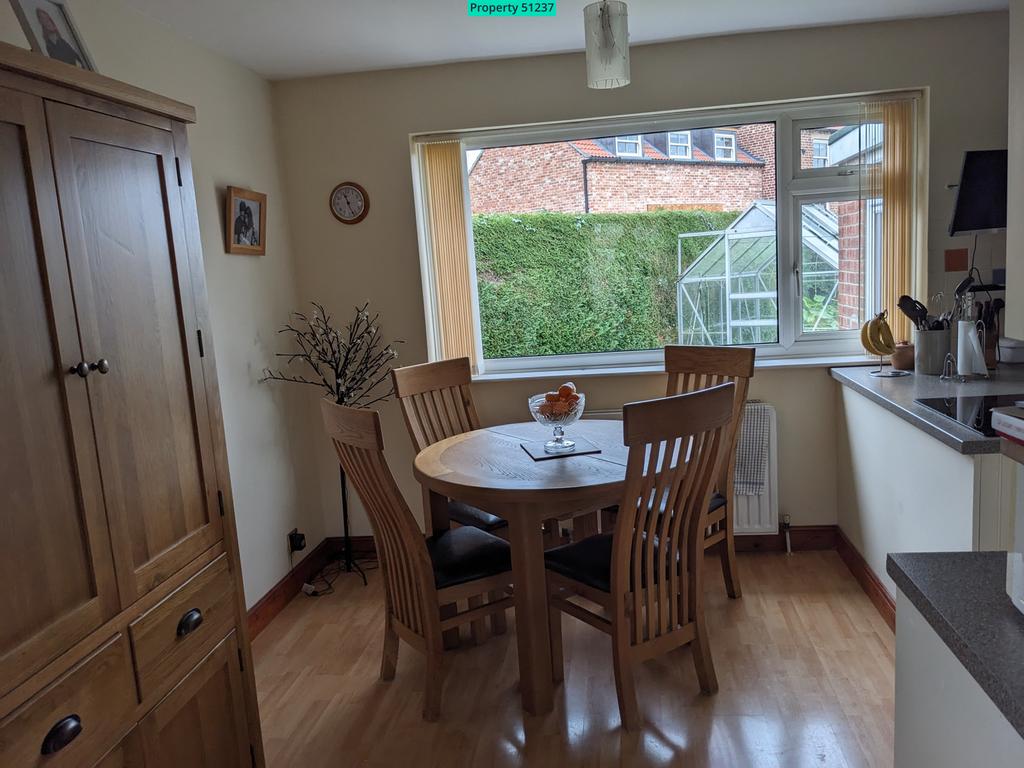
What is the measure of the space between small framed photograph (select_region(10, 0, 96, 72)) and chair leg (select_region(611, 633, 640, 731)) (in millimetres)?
2021

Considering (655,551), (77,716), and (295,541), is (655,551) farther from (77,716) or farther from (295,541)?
(295,541)

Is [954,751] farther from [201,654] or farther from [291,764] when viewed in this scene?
[291,764]

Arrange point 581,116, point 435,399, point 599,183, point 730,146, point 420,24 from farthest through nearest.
Answer: point 599,183, point 730,146, point 581,116, point 435,399, point 420,24

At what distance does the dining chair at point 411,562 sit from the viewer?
218 cm

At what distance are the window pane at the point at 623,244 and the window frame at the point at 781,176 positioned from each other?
0.17 feet

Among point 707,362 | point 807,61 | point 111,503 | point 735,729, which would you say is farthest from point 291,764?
point 807,61

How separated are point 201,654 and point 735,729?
1542mm

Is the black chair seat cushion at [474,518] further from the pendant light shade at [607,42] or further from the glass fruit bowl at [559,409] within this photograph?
the pendant light shade at [607,42]

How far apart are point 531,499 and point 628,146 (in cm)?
208

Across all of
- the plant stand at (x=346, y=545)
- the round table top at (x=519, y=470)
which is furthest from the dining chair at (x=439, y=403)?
the plant stand at (x=346, y=545)

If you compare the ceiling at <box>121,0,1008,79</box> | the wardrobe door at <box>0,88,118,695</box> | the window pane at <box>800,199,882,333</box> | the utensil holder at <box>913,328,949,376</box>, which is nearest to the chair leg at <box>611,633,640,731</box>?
the wardrobe door at <box>0,88,118,695</box>

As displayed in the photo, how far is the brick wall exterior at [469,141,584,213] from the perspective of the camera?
3.60 metres

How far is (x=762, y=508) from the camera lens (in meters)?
3.43

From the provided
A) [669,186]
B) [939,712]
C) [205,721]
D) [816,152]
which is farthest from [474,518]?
[816,152]
